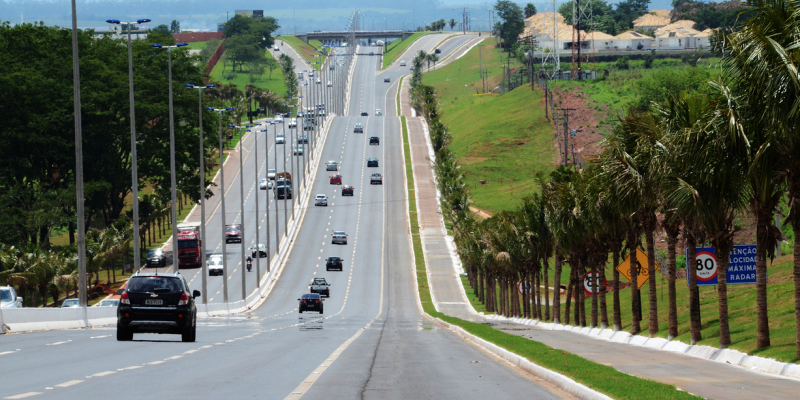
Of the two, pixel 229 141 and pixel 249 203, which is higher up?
pixel 229 141

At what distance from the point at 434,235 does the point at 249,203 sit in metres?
27.5

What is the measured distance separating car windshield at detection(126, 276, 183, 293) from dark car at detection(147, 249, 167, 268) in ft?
202

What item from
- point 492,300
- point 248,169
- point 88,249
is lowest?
point 492,300

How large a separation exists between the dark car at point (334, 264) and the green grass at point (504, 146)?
94.0ft

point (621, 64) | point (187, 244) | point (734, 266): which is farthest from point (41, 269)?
point (621, 64)

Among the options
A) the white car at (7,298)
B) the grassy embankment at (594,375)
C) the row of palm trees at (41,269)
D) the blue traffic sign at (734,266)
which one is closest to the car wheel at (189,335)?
the grassy embankment at (594,375)

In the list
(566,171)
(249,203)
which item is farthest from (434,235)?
(566,171)

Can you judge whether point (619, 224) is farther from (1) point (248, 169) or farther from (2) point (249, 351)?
(1) point (248, 169)

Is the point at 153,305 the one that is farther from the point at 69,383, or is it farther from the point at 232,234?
the point at 232,234

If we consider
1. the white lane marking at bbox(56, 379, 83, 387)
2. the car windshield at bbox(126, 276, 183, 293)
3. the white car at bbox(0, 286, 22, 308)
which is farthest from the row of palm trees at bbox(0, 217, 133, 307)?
the white lane marking at bbox(56, 379, 83, 387)

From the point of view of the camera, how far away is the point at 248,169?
147500mm

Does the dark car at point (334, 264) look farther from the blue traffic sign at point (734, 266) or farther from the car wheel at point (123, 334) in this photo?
the car wheel at point (123, 334)

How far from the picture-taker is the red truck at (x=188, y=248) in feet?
293

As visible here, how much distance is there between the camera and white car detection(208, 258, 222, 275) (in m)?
89.1
